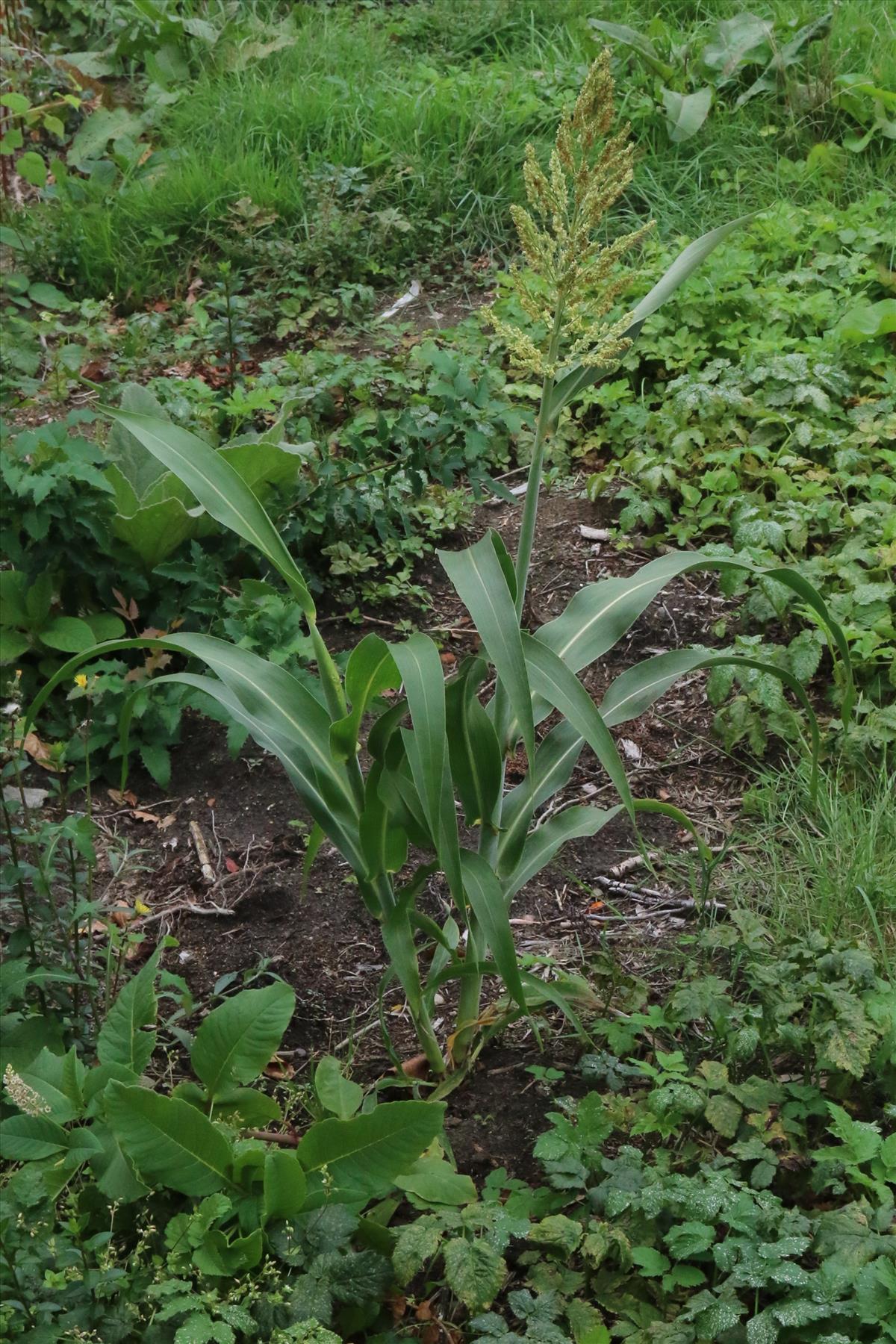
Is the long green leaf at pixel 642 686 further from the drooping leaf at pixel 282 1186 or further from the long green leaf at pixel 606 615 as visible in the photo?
the drooping leaf at pixel 282 1186

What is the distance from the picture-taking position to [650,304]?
1988 millimetres

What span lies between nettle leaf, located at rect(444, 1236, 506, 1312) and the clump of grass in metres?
0.97

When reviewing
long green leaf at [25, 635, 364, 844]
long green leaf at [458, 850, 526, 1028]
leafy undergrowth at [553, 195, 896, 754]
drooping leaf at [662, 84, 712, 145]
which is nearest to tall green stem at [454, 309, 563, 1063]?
long green leaf at [458, 850, 526, 1028]

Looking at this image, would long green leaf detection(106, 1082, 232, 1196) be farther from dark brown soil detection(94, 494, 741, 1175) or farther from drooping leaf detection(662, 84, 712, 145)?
drooping leaf detection(662, 84, 712, 145)

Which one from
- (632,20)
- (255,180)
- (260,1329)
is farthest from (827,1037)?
(632,20)

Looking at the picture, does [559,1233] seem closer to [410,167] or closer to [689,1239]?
[689,1239]

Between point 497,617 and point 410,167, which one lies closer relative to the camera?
point 497,617

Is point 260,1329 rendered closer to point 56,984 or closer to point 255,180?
point 56,984

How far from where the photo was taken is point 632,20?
18.6ft

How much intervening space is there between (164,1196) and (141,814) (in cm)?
116

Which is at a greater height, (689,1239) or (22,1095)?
(22,1095)

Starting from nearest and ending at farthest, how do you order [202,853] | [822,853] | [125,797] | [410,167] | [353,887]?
[822,853] → [353,887] → [202,853] → [125,797] → [410,167]

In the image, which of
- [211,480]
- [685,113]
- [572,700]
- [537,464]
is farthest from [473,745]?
[685,113]

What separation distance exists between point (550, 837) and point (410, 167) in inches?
150
